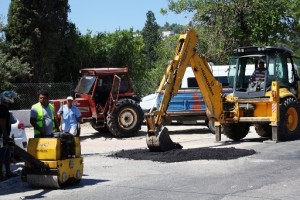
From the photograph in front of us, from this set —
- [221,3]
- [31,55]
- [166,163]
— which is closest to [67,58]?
[31,55]

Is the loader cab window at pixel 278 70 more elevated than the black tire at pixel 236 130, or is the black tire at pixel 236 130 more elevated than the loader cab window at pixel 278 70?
the loader cab window at pixel 278 70

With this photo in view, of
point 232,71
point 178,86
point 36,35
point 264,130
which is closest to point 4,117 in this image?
point 178,86

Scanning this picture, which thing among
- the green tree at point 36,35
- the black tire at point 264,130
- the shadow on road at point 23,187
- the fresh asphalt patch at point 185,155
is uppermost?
the green tree at point 36,35

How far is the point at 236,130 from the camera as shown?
18938mm

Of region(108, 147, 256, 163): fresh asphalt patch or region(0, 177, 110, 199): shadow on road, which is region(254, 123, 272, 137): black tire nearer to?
region(108, 147, 256, 163): fresh asphalt patch

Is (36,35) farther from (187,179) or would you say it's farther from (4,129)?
(187,179)

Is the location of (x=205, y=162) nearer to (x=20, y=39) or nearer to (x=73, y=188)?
(x=73, y=188)

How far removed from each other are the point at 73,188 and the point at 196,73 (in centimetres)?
802

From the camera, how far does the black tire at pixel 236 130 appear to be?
18.8 m

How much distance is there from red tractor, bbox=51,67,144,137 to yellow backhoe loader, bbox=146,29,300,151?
4.05 meters

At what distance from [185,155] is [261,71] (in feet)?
17.5

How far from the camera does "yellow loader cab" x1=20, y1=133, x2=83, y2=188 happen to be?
9.92 m

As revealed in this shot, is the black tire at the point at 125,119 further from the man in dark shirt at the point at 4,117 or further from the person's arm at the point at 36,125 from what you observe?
the man in dark shirt at the point at 4,117

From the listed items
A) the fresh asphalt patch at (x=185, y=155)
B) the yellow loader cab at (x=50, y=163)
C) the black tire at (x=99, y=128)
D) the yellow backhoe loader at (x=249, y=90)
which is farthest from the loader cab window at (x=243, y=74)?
the yellow loader cab at (x=50, y=163)
